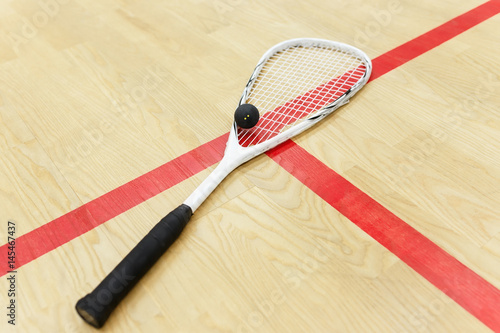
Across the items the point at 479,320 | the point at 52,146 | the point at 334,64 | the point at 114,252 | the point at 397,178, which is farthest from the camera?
the point at 334,64

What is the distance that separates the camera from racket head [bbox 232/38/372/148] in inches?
50.3

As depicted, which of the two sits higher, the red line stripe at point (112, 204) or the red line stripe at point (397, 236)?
the red line stripe at point (112, 204)

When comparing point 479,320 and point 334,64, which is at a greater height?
point 334,64

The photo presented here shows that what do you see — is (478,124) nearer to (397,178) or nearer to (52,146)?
(397,178)

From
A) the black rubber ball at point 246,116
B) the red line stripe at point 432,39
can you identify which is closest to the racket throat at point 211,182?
the black rubber ball at point 246,116

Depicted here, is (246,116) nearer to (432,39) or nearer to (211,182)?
(211,182)

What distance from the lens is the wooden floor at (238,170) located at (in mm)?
926

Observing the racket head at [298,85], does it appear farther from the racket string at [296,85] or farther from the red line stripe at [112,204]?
the red line stripe at [112,204]

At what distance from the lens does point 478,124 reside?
4.29 ft

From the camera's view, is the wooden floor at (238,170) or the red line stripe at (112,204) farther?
the red line stripe at (112,204)

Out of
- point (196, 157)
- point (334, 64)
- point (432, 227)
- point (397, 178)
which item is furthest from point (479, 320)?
point (334, 64)

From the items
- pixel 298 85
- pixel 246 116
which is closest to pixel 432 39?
pixel 298 85

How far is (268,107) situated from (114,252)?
63cm

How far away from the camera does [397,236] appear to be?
3.40 ft
